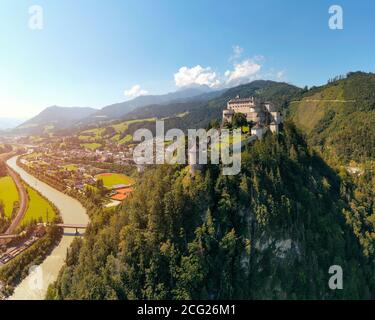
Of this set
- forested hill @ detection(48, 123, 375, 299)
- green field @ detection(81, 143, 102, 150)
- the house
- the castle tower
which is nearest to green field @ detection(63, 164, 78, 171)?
green field @ detection(81, 143, 102, 150)

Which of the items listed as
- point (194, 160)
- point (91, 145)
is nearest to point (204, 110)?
point (91, 145)

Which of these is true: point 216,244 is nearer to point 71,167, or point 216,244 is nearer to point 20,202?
point 20,202

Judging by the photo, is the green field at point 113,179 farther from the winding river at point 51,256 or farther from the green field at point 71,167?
the green field at point 71,167

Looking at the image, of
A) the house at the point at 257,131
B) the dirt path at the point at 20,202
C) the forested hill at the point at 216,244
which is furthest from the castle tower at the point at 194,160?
the dirt path at the point at 20,202

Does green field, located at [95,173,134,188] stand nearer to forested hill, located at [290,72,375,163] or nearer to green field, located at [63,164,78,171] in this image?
green field, located at [63,164,78,171]

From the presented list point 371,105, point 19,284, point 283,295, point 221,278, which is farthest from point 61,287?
point 371,105
